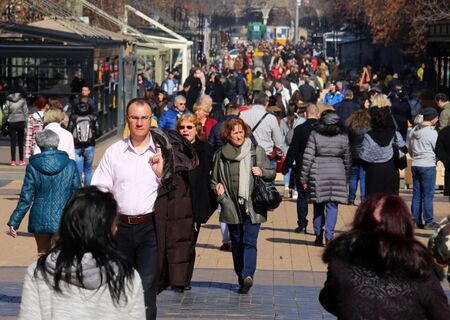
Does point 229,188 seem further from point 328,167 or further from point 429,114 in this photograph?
point 429,114

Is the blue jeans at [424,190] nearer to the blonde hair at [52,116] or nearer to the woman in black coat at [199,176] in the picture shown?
the blonde hair at [52,116]

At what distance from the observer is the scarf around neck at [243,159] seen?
35.3ft

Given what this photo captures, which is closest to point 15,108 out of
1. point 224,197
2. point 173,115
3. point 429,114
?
point 173,115

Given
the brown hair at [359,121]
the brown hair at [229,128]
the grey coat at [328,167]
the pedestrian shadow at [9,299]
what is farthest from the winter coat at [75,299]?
the brown hair at [359,121]

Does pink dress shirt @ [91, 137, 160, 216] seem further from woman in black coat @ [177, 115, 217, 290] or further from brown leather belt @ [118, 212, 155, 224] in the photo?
woman in black coat @ [177, 115, 217, 290]

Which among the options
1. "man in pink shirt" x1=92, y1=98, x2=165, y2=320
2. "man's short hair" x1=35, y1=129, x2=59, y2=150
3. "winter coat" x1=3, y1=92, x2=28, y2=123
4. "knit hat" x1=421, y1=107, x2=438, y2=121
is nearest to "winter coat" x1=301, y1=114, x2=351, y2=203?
"knit hat" x1=421, y1=107, x2=438, y2=121

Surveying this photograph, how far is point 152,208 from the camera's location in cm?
813

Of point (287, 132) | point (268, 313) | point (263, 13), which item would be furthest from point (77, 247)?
point (263, 13)

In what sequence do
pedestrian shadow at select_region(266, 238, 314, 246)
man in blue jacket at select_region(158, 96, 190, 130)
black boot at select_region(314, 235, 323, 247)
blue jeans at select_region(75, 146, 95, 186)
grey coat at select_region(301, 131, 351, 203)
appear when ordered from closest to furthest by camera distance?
grey coat at select_region(301, 131, 351, 203)
black boot at select_region(314, 235, 323, 247)
pedestrian shadow at select_region(266, 238, 314, 246)
man in blue jacket at select_region(158, 96, 190, 130)
blue jeans at select_region(75, 146, 95, 186)

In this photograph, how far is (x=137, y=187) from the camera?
8.02 meters

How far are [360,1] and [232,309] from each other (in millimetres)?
52838

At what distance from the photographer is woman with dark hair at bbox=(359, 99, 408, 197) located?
1369cm

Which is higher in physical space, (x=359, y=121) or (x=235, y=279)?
(x=359, y=121)

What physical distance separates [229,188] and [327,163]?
8.91 ft
